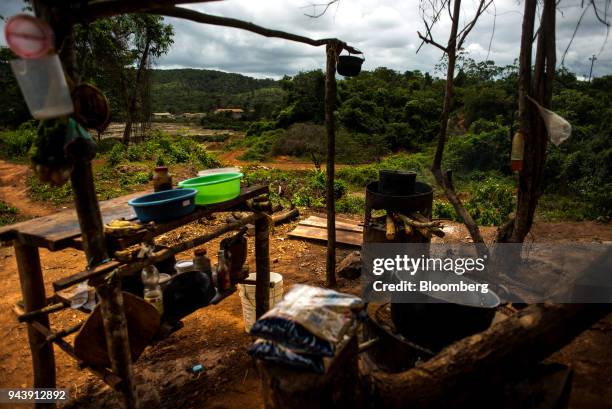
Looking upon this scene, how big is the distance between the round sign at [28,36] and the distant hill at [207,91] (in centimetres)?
4910

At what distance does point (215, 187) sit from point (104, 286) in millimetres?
1030

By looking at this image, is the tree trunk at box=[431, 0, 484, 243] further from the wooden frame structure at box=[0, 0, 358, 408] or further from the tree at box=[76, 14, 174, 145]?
the tree at box=[76, 14, 174, 145]

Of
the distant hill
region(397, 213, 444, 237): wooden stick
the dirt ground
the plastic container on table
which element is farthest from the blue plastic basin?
the distant hill

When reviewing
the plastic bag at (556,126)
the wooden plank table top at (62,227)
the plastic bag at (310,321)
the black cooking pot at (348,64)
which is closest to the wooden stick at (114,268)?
the wooden plank table top at (62,227)

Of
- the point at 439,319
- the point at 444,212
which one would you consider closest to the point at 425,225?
the point at 439,319

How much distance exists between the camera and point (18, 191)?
414 inches

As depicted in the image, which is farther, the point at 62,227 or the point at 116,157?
the point at 116,157

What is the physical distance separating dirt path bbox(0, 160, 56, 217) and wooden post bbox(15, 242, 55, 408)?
23.1 feet

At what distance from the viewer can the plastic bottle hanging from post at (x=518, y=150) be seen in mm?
4035

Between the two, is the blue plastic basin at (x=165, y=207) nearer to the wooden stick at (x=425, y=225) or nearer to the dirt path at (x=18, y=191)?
the wooden stick at (x=425, y=225)

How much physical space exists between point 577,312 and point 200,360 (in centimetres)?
304

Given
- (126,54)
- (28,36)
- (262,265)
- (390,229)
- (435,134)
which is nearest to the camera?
(28,36)

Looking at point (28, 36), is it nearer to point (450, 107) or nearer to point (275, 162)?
point (450, 107)

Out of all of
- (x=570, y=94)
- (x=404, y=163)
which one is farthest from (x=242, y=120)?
(x=570, y=94)
